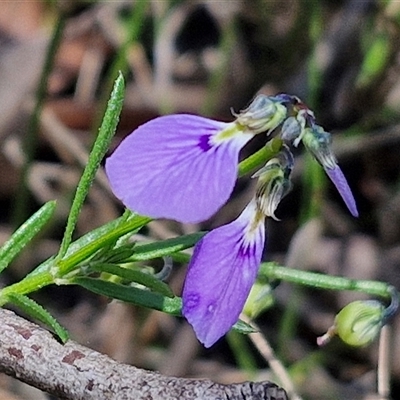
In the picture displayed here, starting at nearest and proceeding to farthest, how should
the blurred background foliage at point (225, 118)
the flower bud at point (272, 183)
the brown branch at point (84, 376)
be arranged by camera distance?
the brown branch at point (84, 376) < the flower bud at point (272, 183) < the blurred background foliage at point (225, 118)

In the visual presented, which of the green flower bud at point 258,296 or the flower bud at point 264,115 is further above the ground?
the flower bud at point 264,115

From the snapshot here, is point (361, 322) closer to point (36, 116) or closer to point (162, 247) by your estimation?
point (162, 247)

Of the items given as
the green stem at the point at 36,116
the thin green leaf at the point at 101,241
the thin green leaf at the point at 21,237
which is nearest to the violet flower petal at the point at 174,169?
the thin green leaf at the point at 101,241

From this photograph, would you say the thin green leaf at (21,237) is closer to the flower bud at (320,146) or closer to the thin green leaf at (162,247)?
the thin green leaf at (162,247)

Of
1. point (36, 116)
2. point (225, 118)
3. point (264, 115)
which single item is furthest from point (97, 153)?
point (225, 118)

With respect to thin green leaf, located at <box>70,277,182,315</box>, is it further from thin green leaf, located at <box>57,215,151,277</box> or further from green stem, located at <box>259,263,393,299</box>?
green stem, located at <box>259,263,393,299</box>
